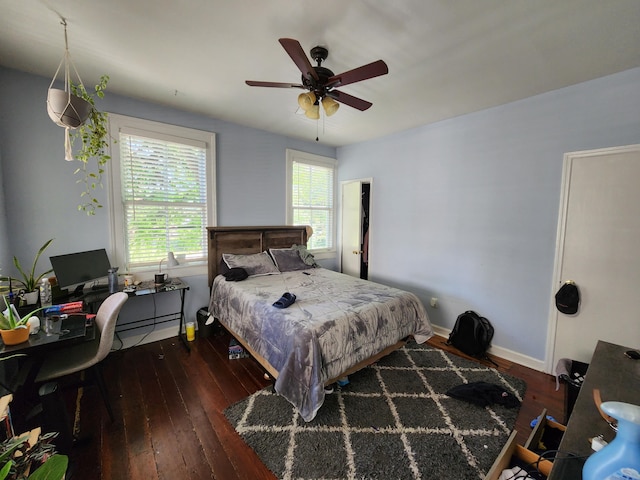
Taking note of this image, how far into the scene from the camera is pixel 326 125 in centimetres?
355

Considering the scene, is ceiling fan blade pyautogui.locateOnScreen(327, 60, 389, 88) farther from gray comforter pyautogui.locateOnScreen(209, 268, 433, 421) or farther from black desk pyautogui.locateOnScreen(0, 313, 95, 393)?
black desk pyautogui.locateOnScreen(0, 313, 95, 393)

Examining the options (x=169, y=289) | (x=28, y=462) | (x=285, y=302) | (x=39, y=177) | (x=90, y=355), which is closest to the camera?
(x=28, y=462)

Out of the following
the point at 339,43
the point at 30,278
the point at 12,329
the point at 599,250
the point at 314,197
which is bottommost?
the point at 12,329

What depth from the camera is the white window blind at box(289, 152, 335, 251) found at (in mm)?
4328

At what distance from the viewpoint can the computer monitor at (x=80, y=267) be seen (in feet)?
7.33

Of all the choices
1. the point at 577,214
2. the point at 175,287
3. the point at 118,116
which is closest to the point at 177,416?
the point at 175,287

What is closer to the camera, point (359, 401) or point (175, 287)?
point (359, 401)

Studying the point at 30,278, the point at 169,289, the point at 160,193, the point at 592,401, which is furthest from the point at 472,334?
the point at 30,278

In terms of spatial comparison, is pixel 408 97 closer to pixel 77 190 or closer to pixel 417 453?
pixel 417 453

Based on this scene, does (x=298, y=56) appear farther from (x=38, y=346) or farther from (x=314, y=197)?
(x=314, y=197)

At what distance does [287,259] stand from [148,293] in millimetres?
1692

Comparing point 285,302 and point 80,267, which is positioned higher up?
point 80,267

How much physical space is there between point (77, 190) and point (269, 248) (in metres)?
2.19

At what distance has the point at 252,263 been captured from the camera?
3.42 m
